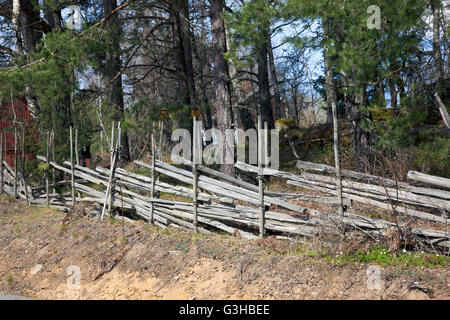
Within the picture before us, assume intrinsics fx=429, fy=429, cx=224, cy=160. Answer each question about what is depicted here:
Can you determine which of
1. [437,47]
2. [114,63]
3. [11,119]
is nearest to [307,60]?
[437,47]

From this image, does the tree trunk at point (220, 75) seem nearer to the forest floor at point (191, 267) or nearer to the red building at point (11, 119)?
the forest floor at point (191, 267)

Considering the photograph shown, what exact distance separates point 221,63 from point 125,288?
5.19m

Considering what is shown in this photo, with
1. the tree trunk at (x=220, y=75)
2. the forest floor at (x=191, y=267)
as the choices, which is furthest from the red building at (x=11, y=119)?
the tree trunk at (x=220, y=75)

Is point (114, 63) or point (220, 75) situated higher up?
point (114, 63)

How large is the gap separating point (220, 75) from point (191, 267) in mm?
4708

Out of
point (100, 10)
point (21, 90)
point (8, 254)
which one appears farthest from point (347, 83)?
point (100, 10)

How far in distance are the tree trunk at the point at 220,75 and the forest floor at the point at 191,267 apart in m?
2.76

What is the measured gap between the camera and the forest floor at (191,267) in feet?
13.5

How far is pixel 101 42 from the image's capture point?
351 inches

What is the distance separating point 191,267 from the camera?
502 cm

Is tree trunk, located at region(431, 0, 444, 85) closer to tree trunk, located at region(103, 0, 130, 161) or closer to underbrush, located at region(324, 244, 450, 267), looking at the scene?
underbrush, located at region(324, 244, 450, 267)

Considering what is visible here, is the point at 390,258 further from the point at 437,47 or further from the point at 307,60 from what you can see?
the point at 307,60

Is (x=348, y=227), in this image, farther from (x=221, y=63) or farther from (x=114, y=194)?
(x=221, y=63)

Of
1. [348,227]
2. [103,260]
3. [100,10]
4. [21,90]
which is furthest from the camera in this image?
[100,10]
